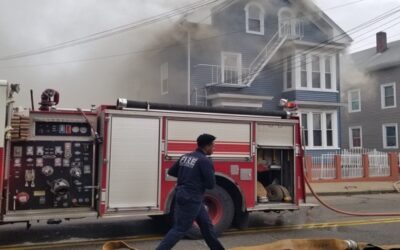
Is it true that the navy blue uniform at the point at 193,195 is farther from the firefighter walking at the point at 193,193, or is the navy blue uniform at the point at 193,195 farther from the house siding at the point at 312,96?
the house siding at the point at 312,96

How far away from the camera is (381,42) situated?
29.5 m

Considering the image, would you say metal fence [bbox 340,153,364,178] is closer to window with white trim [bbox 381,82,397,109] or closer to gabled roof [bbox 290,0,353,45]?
gabled roof [bbox 290,0,353,45]

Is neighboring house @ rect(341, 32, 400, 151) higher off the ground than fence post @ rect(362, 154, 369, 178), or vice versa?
neighboring house @ rect(341, 32, 400, 151)

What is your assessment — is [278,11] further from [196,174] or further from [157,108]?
[196,174]

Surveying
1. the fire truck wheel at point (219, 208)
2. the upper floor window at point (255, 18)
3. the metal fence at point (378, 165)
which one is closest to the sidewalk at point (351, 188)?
the metal fence at point (378, 165)

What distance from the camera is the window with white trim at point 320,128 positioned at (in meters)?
21.9

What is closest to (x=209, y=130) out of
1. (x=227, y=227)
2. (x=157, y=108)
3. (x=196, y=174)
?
(x=157, y=108)

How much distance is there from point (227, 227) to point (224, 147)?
1.27 m

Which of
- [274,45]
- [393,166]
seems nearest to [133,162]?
[393,166]

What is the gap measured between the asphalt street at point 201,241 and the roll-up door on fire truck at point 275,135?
1465 millimetres

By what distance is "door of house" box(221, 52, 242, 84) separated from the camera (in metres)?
20.9

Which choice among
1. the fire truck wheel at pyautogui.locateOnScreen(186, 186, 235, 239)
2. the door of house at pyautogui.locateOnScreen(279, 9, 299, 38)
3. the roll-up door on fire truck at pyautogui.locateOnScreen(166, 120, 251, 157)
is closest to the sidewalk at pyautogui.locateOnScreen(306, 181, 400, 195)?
the roll-up door on fire truck at pyautogui.locateOnScreen(166, 120, 251, 157)

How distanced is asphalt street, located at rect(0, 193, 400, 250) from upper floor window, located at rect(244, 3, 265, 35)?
43.7ft

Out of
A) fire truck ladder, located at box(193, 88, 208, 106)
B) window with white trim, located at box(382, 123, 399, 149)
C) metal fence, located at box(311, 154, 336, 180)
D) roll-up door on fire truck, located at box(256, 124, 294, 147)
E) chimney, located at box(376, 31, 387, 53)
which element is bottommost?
metal fence, located at box(311, 154, 336, 180)
